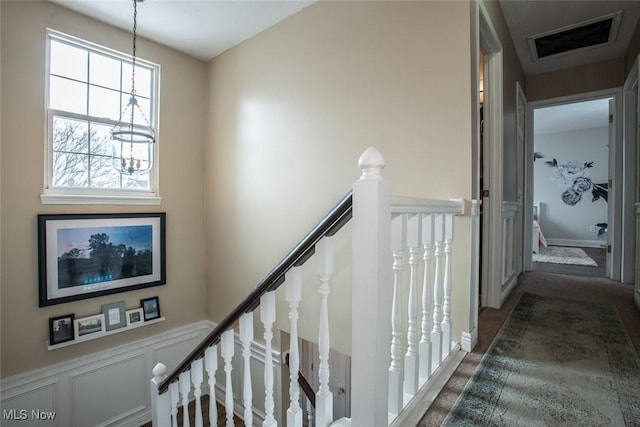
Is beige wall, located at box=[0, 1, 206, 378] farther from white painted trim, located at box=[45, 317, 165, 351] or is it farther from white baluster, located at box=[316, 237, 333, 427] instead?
white baluster, located at box=[316, 237, 333, 427]

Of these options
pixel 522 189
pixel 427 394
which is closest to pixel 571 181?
pixel 522 189

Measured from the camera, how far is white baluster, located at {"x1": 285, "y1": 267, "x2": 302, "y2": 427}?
119 cm

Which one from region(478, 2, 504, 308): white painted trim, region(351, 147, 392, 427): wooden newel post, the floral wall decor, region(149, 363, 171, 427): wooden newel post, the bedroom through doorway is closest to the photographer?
region(351, 147, 392, 427): wooden newel post

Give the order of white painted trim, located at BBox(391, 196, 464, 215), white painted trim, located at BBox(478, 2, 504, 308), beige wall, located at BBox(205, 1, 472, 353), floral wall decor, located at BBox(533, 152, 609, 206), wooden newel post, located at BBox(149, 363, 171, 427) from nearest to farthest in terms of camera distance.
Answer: white painted trim, located at BBox(391, 196, 464, 215) < beige wall, located at BBox(205, 1, 472, 353) < wooden newel post, located at BBox(149, 363, 171, 427) < white painted trim, located at BBox(478, 2, 504, 308) < floral wall decor, located at BBox(533, 152, 609, 206)

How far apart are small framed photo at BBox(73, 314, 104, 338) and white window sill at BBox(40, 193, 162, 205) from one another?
1079mm

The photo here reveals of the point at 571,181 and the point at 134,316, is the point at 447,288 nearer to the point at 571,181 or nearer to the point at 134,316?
the point at 134,316

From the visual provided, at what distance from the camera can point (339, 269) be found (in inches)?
96.0

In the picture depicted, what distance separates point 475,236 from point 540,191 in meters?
6.99

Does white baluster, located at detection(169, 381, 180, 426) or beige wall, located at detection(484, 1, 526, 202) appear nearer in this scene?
white baluster, located at detection(169, 381, 180, 426)

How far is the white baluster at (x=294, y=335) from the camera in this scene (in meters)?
1.19

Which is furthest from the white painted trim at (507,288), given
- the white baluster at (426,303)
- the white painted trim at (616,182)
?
the white baluster at (426,303)

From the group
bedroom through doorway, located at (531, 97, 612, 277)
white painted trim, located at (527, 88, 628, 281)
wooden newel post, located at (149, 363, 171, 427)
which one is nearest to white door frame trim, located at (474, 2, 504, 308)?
white painted trim, located at (527, 88, 628, 281)

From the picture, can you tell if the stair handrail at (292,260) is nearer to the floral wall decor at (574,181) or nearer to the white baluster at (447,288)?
the white baluster at (447,288)

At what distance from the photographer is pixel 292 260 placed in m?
1.15
